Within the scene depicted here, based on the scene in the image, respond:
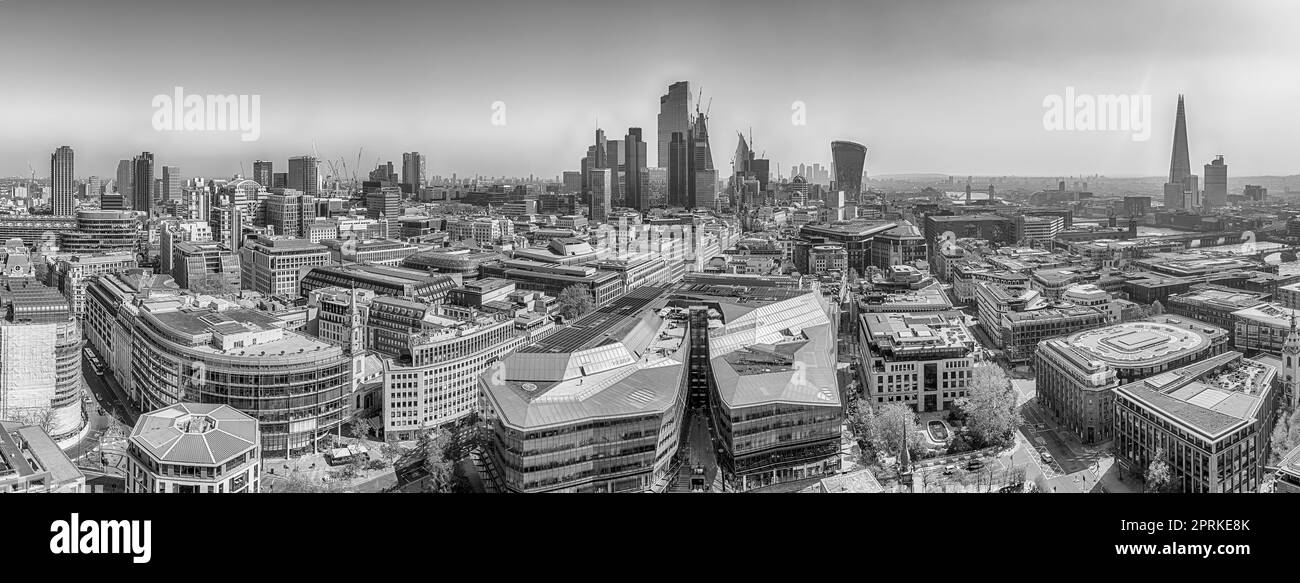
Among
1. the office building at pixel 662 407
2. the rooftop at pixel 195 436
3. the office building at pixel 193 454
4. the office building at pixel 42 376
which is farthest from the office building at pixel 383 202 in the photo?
the office building at pixel 193 454

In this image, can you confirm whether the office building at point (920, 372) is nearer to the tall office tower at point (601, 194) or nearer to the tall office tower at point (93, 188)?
the tall office tower at point (601, 194)

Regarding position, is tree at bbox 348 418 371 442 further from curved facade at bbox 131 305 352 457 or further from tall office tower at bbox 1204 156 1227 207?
tall office tower at bbox 1204 156 1227 207

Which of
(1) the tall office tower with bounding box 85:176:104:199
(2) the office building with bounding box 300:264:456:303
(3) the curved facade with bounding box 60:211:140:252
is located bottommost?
(2) the office building with bounding box 300:264:456:303

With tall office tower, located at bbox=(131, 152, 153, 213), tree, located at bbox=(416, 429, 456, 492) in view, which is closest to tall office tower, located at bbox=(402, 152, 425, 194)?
tall office tower, located at bbox=(131, 152, 153, 213)

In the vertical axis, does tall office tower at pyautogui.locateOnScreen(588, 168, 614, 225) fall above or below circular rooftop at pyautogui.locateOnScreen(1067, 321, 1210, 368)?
above

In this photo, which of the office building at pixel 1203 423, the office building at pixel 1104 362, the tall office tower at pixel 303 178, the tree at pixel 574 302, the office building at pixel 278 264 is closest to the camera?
the office building at pixel 1203 423

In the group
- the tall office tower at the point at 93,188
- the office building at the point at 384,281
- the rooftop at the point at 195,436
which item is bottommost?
the rooftop at the point at 195,436

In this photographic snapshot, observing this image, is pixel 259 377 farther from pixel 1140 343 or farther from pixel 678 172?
pixel 678 172
